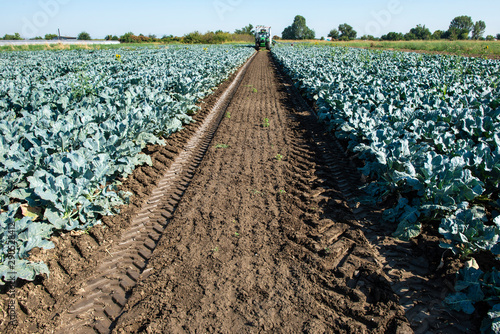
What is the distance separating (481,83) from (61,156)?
1178 cm

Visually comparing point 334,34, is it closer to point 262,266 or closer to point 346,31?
point 346,31

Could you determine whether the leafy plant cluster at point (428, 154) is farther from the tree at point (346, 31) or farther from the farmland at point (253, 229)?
the tree at point (346, 31)

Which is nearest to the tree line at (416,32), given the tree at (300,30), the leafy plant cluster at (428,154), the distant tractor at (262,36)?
the tree at (300,30)

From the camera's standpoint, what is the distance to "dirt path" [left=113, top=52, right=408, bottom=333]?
2.56m

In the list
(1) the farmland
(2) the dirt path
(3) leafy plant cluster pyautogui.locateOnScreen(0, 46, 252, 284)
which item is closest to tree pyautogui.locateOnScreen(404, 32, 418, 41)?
(1) the farmland

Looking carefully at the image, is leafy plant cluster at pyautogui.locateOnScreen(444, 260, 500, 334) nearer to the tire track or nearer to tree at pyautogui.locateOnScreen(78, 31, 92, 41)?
the tire track

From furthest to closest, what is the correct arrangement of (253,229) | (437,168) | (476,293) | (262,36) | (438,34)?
(438,34) → (262,36) → (253,229) → (437,168) → (476,293)

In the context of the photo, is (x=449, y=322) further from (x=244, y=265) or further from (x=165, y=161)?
(x=165, y=161)

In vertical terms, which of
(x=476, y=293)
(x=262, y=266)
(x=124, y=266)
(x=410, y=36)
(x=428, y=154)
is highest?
(x=410, y=36)

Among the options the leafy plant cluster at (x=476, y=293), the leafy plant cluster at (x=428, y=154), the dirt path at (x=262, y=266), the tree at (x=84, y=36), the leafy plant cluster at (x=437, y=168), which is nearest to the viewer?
the leafy plant cluster at (x=476, y=293)

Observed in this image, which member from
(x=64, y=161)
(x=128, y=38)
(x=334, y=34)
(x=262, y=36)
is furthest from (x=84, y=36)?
(x=64, y=161)

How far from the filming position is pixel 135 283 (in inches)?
119

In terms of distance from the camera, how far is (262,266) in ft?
10.4

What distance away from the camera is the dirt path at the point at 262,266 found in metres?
2.56
